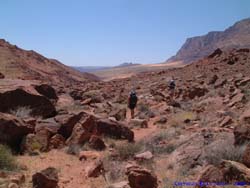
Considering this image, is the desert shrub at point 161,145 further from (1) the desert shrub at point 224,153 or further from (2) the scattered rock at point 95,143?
(1) the desert shrub at point 224,153

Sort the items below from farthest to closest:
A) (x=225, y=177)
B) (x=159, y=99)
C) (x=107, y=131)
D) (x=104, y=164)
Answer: (x=159, y=99), (x=107, y=131), (x=104, y=164), (x=225, y=177)

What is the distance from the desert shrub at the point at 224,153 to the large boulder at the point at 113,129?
→ 4768 mm

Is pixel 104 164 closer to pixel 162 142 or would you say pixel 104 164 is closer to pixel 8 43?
pixel 162 142

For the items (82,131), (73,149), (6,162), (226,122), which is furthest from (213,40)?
(6,162)

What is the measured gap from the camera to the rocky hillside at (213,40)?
127m

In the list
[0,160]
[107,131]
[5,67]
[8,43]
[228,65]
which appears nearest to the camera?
[0,160]

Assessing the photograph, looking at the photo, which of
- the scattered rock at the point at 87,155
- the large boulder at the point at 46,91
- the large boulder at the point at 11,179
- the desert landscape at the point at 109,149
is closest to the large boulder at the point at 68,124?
the desert landscape at the point at 109,149

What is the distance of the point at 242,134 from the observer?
7.27m

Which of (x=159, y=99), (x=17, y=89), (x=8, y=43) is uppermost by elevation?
(x=8, y=43)

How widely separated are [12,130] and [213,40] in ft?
534

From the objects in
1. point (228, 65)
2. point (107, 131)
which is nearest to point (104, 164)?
point (107, 131)

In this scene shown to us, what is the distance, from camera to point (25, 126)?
9.43 meters

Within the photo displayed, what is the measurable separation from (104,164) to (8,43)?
62.5 metres

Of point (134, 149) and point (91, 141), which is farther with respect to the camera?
point (91, 141)
